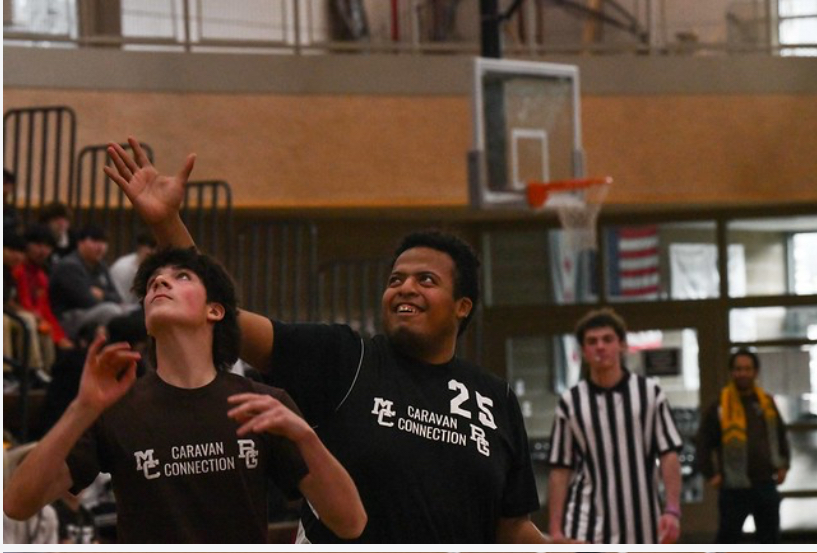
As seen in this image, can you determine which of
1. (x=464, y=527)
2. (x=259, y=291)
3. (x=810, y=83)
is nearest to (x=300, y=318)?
(x=259, y=291)

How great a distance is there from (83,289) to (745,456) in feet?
16.6

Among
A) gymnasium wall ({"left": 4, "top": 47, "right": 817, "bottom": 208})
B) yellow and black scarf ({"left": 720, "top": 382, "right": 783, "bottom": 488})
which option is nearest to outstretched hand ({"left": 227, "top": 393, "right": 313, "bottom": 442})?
yellow and black scarf ({"left": 720, "top": 382, "right": 783, "bottom": 488})

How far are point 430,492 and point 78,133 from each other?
10288mm

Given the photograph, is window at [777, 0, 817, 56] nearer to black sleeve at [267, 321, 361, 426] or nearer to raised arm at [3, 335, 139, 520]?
black sleeve at [267, 321, 361, 426]

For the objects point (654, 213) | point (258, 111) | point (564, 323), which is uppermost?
point (258, 111)

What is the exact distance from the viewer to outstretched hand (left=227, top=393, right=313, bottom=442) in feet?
10.1

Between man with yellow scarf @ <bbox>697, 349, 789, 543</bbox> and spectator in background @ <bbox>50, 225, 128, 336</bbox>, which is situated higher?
spectator in background @ <bbox>50, 225, 128, 336</bbox>

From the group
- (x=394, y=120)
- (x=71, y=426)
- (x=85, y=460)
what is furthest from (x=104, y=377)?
(x=394, y=120)

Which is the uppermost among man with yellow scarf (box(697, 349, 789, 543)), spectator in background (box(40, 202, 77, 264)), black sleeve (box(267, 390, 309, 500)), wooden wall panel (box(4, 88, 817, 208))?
wooden wall panel (box(4, 88, 817, 208))

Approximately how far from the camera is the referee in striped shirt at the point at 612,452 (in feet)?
24.5

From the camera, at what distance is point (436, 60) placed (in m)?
14.5

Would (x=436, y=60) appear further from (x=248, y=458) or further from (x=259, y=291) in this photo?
(x=248, y=458)

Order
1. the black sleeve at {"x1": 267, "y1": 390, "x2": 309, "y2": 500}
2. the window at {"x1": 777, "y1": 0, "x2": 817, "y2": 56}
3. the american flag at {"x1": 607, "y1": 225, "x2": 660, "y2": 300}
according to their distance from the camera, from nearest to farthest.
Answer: the black sleeve at {"x1": 267, "y1": 390, "x2": 309, "y2": 500}, the window at {"x1": 777, "y1": 0, "x2": 817, "y2": 56}, the american flag at {"x1": 607, "y1": 225, "x2": 660, "y2": 300}

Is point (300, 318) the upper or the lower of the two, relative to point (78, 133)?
lower
